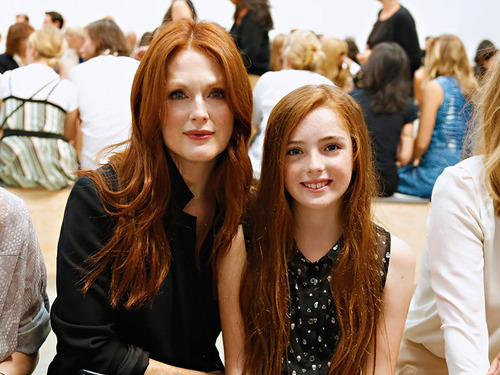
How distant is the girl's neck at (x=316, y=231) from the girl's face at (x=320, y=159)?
68 mm

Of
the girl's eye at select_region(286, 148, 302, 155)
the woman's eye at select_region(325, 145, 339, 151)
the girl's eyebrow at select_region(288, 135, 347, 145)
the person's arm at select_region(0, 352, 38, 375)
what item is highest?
the girl's eyebrow at select_region(288, 135, 347, 145)

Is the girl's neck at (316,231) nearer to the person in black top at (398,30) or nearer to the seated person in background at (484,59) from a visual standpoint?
the seated person in background at (484,59)

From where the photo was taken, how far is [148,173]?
1.61m

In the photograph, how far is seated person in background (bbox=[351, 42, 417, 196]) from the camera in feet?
13.7

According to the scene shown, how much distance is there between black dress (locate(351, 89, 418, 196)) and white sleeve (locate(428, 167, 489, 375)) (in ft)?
8.06

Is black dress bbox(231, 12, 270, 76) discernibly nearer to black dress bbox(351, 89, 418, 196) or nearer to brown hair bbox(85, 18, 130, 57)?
black dress bbox(351, 89, 418, 196)

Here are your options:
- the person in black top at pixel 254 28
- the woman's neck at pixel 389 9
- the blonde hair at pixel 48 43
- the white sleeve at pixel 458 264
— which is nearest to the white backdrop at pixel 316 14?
the person in black top at pixel 254 28

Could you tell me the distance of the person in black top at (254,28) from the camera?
5031 millimetres

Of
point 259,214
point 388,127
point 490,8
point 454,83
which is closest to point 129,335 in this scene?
point 259,214

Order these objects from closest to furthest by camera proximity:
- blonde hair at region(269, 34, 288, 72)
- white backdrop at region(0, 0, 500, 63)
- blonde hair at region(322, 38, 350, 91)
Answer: blonde hair at region(322, 38, 350, 91) → blonde hair at region(269, 34, 288, 72) → white backdrop at region(0, 0, 500, 63)

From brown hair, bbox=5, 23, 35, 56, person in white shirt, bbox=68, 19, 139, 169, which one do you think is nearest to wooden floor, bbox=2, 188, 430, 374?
person in white shirt, bbox=68, 19, 139, 169

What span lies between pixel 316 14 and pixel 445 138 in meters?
4.48

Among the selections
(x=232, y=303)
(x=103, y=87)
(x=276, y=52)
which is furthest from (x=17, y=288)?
(x=276, y=52)

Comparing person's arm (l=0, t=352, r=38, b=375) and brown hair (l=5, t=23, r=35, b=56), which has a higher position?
brown hair (l=5, t=23, r=35, b=56)
